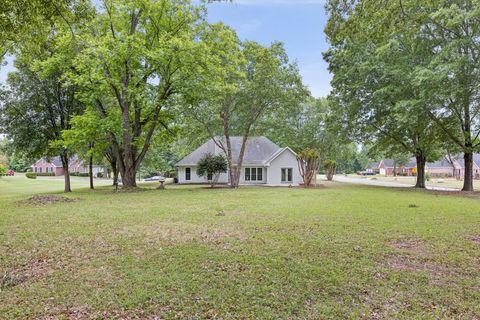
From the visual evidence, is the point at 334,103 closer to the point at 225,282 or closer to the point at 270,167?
the point at 270,167

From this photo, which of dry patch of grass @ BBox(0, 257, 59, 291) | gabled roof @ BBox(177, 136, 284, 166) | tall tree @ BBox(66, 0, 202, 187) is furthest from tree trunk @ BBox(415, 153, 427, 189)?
dry patch of grass @ BBox(0, 257, 59, 291)

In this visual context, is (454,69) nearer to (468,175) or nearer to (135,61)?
(468,175)

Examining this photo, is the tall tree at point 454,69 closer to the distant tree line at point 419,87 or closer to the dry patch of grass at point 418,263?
the distant tree line at point 419,87

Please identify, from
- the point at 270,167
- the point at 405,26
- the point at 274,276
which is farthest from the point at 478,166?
the point at 274,276

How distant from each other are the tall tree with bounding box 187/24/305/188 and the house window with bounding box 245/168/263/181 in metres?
6.32

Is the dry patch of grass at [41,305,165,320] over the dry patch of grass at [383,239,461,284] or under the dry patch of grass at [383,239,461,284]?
under

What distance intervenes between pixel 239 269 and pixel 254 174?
27425mm

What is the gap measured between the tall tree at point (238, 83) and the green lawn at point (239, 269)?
14.0 metres

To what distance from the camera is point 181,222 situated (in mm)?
8781

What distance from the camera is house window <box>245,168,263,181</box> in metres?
32.3

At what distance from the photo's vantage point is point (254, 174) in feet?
106

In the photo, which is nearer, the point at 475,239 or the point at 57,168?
the point at 475,239

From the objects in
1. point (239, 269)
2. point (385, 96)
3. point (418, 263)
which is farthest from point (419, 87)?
point (239, 269)

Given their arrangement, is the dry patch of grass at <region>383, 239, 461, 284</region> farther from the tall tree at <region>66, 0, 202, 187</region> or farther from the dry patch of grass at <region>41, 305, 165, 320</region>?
the tall tree at <region>66, 0, 202, 187</region>
